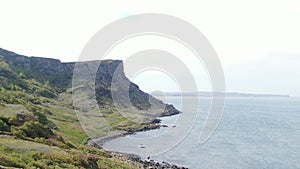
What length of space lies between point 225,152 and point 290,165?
69.9ft

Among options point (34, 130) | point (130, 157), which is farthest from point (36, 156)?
point (130, 157)

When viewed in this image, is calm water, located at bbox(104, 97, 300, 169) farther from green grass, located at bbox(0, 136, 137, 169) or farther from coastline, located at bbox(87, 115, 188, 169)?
green grass, located at bbox(0, 136, 137, 169)

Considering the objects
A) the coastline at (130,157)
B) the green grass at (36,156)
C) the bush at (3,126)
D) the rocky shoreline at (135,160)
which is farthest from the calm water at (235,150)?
the green grass at (36,156)

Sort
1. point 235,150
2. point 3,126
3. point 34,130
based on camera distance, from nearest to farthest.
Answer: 1. point 3,126
2. point 34,130
3. point 235,150

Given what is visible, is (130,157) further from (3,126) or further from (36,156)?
(36,156)

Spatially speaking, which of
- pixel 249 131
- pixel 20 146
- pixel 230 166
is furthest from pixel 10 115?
pixel 249 131

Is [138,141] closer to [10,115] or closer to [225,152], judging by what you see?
[225,152]

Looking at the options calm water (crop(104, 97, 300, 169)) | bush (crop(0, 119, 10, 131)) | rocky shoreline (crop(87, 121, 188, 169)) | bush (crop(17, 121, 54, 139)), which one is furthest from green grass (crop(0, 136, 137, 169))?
calm water (crop(104, 97, 300, 169))

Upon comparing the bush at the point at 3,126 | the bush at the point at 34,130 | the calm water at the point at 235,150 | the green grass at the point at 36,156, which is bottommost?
the calm water at the point at 235,150

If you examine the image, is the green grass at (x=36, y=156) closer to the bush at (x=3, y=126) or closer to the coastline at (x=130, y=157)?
the bush at (x=3, y=126)

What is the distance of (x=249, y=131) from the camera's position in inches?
6447

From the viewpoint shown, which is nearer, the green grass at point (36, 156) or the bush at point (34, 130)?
the green grass at point (36, 156)

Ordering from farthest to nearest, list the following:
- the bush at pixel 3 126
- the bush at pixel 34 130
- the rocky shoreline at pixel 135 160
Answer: the rocky shoreline at pixel 135 160
the bush at pixel 34 130
the bush at pixel 3 126

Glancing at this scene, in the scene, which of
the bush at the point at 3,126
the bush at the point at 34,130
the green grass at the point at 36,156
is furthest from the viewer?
the bush at the point at 34,130
